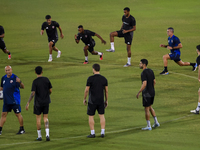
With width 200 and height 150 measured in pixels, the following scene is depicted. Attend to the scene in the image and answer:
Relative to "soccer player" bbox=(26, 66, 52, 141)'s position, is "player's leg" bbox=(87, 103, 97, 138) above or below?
below

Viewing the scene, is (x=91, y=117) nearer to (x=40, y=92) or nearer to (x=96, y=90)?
(x=96, y=90)

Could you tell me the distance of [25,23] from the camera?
115 ft

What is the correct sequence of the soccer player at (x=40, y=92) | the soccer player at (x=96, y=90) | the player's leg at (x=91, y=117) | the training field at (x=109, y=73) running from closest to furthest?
1. the soccer player at (x=40, y=92)
2. the soccer player at (x=96, y=90)
3. the player's leg at (x=91, y=117)
4. the training field at (x=109, y=73)

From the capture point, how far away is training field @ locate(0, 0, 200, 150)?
12625 mm

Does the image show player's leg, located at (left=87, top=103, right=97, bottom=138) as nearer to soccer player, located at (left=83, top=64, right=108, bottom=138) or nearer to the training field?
soccer player, located at (left=83, top=64, right=108, bottom=138)

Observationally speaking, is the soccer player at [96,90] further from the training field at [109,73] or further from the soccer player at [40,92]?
the soccer player at [40,92]

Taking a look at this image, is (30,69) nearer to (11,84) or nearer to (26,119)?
(26,119)

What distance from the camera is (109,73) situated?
2119 centimetres

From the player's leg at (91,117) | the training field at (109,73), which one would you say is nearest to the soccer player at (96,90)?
the player's leg at (91,117)

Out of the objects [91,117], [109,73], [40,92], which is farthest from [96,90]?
[109,73]

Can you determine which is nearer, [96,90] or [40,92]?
[40,92]

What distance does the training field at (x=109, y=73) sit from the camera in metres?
12.6

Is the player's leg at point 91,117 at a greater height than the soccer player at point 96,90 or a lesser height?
lesser

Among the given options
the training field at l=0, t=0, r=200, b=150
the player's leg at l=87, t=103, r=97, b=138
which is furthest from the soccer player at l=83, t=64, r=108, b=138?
the training field at l=0, t=0, r=200, b=150
